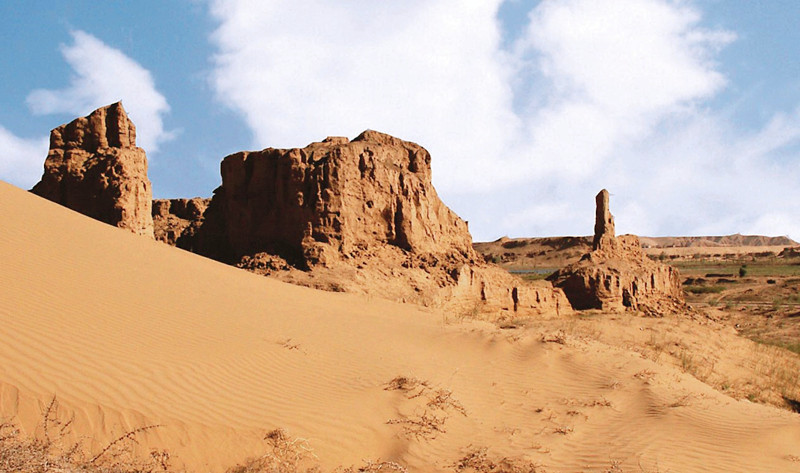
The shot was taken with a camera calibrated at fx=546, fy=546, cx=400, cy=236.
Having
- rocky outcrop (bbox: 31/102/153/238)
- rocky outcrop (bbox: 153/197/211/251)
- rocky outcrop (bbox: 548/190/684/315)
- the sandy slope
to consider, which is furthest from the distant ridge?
the sandy slope

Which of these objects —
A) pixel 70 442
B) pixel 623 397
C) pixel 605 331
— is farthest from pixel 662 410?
pixel 605 331

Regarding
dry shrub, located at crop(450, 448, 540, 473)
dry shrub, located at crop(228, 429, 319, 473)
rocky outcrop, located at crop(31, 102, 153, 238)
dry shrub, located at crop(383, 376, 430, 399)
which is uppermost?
rocky outcrop, located at crop(31, 102, 153, 238)

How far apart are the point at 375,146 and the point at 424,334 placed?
11494 millimetres

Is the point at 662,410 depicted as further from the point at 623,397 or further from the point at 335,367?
the point at 335,367

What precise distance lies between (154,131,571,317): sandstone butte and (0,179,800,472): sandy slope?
6842mm

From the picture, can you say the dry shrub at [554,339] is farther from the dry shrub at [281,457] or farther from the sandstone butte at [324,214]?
the sandstone butte at [324,214]

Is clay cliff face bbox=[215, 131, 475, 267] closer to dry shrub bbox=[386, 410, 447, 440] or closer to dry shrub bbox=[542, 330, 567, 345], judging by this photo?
dry shrub bbox=[542, 330, 567, 345]

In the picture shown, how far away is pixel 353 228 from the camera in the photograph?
18.3m

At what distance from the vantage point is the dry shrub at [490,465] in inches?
200

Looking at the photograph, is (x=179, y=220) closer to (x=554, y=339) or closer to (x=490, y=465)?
(x=554, y=339)

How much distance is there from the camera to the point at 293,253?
58.1 feet

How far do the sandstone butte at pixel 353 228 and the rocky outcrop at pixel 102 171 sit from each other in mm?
3664

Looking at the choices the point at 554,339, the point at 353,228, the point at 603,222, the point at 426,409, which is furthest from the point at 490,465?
the point at 603,222

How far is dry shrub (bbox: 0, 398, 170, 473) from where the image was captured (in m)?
3.70
